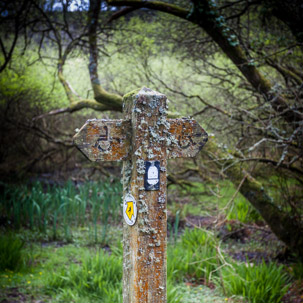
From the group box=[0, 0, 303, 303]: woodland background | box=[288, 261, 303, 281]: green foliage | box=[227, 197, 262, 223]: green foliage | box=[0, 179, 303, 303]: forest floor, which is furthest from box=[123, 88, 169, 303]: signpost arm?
box=[227, 197, 262, 223]: green foliage

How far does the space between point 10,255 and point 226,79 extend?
488 cm

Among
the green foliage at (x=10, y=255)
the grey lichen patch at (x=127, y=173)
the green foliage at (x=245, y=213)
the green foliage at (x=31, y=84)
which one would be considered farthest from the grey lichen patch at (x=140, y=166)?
the green foliage at (x=31, y=84)

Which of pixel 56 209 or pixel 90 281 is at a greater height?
pixel 56 209

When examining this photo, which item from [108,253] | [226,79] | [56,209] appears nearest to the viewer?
[108,253]

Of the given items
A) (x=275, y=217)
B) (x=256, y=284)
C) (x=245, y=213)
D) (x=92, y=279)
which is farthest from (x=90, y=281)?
(x=245, y=213)

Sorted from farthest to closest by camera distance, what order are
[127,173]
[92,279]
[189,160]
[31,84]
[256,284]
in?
[31,84], [189,160], [92,279], [256,284], [127,173]

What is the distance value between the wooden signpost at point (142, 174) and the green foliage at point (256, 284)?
1.70m

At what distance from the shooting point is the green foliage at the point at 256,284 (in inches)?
139

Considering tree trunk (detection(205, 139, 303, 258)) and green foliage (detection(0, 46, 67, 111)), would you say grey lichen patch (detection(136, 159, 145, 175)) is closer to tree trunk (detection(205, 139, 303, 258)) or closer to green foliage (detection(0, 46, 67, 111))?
tree trunk (detection(205, 139, 303, 258))

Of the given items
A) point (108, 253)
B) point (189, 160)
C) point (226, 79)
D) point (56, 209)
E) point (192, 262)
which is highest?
point (226, 79)

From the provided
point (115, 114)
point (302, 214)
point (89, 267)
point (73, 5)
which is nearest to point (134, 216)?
point (89, 267)

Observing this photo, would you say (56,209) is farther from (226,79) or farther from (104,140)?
(104,140)

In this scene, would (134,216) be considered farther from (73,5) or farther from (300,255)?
(73,5)

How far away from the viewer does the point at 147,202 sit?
2.00m
